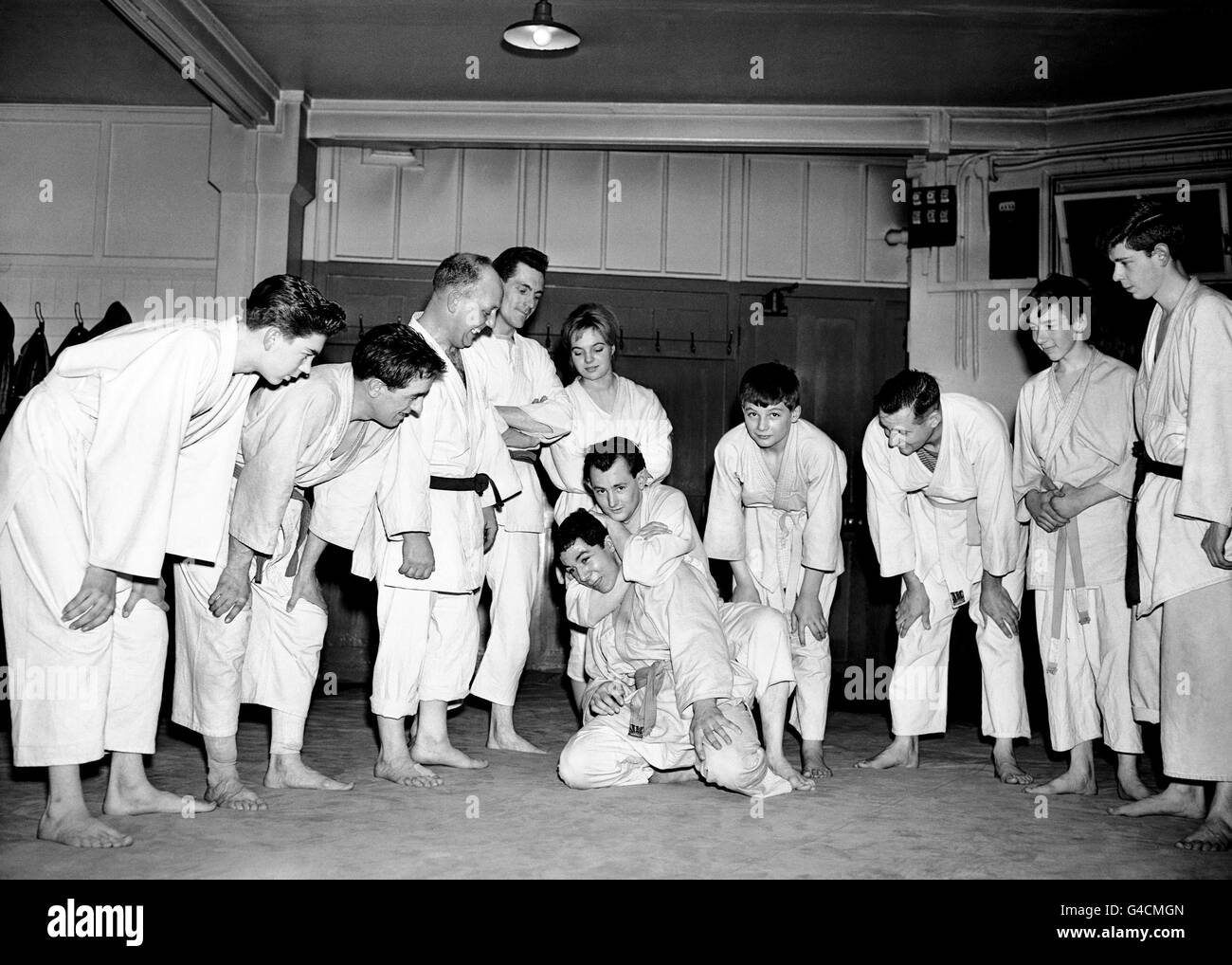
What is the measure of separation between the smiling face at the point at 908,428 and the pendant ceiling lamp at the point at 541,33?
2.13 m

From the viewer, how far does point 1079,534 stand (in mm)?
3354

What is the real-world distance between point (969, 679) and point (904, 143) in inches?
104

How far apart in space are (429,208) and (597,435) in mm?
2438


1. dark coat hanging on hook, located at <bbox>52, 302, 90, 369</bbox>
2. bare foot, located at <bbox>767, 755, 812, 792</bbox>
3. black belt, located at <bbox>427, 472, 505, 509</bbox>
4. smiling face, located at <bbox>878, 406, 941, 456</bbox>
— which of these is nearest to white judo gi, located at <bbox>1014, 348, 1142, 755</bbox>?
smiling face, located at <bbox>878, 406, 941, 456</bbox>

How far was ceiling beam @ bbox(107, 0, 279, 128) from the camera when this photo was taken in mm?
4359

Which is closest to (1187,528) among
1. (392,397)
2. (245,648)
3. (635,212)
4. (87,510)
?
(392,397)

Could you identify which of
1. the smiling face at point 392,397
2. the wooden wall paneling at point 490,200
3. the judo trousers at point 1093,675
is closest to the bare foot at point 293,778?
the smiling face at point 392,397

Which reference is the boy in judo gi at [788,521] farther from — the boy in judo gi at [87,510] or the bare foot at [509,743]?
the boy in judo gi at [87,510]

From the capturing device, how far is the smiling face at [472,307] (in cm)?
333

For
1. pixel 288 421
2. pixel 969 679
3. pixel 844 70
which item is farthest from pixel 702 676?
pixel 844 70

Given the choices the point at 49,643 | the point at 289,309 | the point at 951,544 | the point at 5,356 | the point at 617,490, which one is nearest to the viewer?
the point at 49,643

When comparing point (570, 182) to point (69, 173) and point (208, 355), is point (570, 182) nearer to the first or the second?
point (69, 173)

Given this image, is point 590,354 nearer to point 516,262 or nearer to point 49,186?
point 516,262

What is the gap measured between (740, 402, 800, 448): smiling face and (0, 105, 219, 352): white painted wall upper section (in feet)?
11.7
